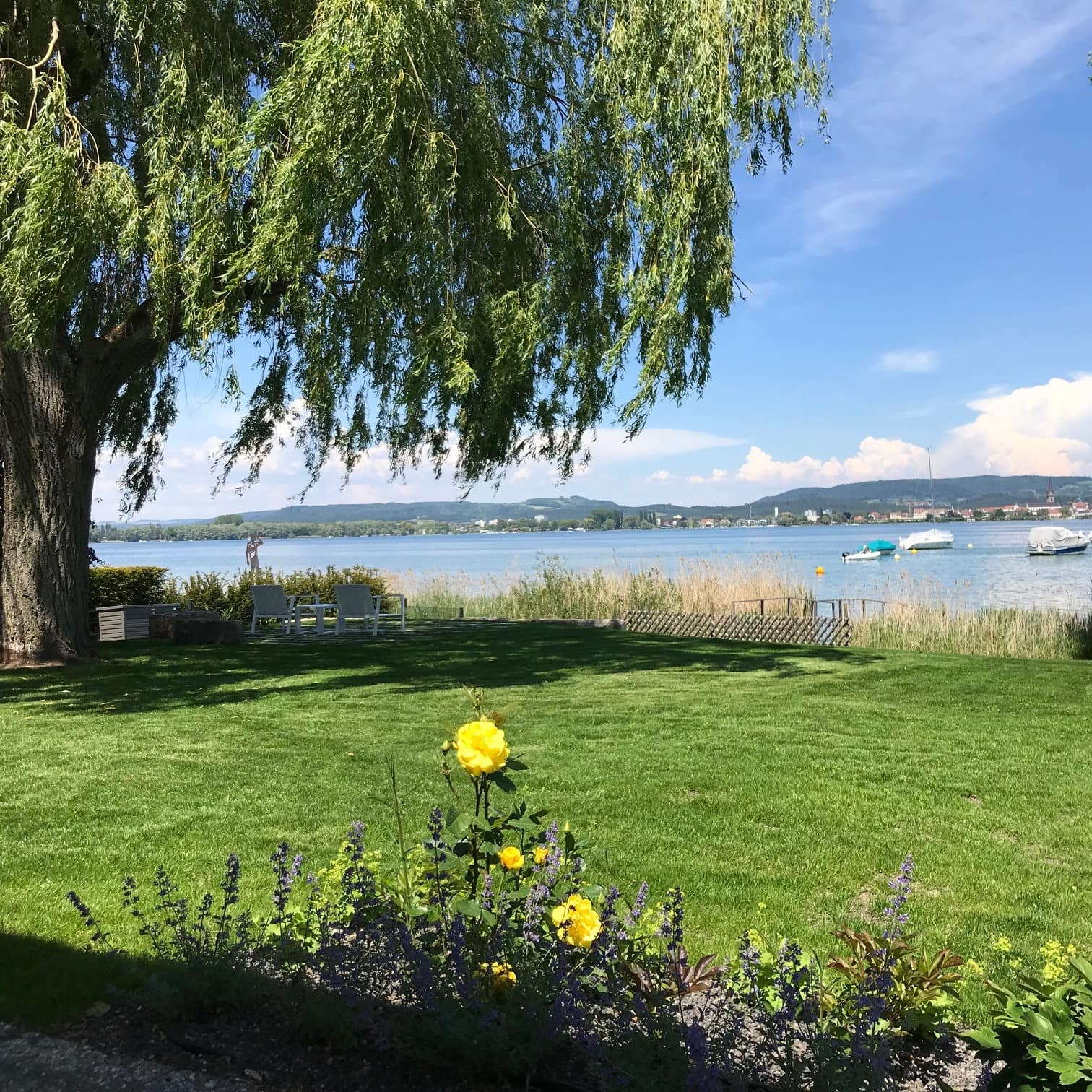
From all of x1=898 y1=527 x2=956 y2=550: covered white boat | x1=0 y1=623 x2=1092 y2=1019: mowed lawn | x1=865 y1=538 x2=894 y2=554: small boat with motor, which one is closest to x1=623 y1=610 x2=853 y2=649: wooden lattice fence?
x1=0 y1=623 x2=1092 y2=1019: mowed lawn

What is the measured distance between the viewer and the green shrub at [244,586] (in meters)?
17.9

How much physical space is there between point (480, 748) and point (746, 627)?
43.9 feet

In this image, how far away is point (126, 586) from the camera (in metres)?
17.2

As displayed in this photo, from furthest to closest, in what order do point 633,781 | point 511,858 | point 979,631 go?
1. point 979,631
2. point 633,781
3. point 511,858

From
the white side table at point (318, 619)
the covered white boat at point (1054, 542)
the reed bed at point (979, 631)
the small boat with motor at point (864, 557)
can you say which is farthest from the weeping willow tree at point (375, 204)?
the covered white boat at point (1054, 542)

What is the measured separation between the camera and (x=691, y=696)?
Result: 888cm

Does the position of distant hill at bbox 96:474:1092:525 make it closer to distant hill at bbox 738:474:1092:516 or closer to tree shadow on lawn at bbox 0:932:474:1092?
distant hill at bbox 738:474:1092:516

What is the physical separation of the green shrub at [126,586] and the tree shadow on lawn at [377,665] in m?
3.88

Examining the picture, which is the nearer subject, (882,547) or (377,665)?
(377,665)

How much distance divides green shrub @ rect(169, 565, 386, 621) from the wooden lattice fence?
18.8 ft

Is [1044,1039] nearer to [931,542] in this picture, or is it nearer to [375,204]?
[375,204]

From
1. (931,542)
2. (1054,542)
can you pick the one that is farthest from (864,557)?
(931,542)

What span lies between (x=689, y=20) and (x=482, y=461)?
4898mm

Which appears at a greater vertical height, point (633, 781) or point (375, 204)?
point (375, 204)
